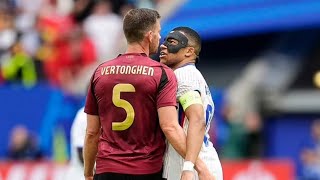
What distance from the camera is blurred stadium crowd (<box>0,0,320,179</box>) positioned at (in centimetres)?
1723

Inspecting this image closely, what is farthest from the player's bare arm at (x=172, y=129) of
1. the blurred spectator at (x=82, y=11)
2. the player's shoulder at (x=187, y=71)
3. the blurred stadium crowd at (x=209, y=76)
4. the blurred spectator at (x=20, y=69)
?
the blurred spectator at (x=82, y=11)

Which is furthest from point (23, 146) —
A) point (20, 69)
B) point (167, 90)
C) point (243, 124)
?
point (167, 90)

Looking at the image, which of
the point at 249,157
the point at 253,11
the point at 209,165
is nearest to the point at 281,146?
the point at 249,157

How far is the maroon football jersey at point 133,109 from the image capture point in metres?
7.54

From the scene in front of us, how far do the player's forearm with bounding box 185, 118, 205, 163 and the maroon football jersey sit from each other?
204 millimetres

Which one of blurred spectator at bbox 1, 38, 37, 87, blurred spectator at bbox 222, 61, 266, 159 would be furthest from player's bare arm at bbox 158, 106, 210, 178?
blurred spectator at bbox 1, 38, 37, 87

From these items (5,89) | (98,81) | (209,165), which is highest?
(5,89)

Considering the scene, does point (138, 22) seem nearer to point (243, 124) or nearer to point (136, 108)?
point (136, 108)

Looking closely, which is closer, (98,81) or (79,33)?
(98,81)

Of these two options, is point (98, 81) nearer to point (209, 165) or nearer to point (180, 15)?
point (209, 165)

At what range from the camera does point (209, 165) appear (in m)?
7.88

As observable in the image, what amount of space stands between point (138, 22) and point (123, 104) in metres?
0.59

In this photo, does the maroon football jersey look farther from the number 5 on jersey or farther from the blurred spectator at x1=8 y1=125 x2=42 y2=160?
the blurred spectator at x1=8 y1=125 x2=42 y2=160

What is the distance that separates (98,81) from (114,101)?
200 millimetres
